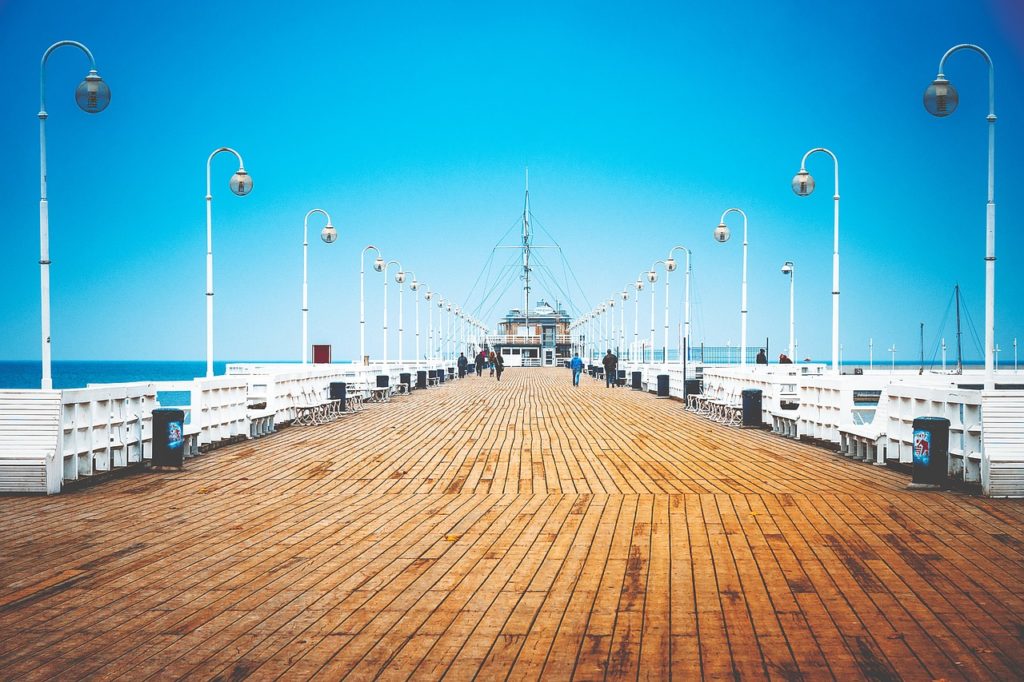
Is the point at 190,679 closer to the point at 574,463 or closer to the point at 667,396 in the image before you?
the point at 574,463

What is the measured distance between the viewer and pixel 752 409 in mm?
19219

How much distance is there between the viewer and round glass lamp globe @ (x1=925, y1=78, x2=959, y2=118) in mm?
12336

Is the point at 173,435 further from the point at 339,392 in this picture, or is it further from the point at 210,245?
the point at 339,392

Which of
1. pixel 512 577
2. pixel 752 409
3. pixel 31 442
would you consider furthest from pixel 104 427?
pixel 752 409

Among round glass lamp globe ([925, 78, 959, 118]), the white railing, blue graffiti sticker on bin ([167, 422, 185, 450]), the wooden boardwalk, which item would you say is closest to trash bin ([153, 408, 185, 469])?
blue graffiti sticker on bin ([167, 422, 185, 450])

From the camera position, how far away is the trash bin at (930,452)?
1013 centimetres

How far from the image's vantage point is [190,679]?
4.43 m

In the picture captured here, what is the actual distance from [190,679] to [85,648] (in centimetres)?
80

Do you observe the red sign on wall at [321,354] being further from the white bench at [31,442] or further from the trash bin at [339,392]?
the white bench at [31,442]

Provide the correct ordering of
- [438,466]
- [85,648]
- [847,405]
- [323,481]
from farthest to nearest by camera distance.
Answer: [847,405]
[438,466]
[323,481]
[85,648]

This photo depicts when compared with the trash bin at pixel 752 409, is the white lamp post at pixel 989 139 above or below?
above

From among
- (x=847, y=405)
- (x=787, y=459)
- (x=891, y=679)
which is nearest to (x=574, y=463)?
(x=787, y=459)

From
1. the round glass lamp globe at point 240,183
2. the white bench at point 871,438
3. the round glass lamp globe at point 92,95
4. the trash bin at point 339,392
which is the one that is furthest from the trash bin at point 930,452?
the trash bin at point 339,392

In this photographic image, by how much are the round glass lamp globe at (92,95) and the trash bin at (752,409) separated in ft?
42.2
